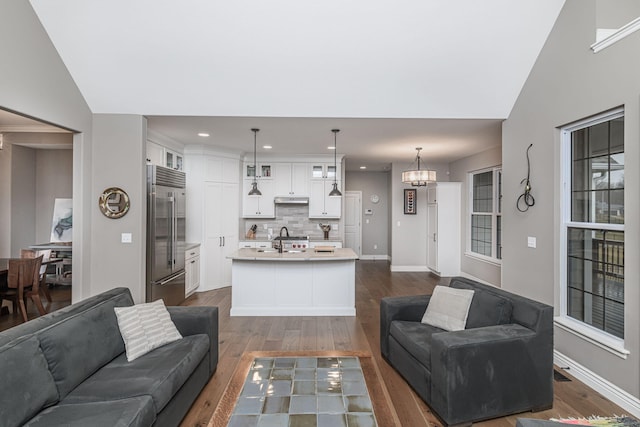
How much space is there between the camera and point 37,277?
3910 mm

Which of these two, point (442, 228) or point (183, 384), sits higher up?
point (442, 228)

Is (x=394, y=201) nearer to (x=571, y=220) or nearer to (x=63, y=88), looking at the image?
(x=571, y=220)

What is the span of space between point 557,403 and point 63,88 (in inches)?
213

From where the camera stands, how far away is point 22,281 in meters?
3.77

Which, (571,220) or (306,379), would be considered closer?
(306,379)

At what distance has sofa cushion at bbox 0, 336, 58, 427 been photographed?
141 centimetres

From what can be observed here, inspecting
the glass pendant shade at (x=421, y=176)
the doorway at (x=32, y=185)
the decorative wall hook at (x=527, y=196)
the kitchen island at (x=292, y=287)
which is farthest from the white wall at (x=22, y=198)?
the decorative wall hook at (x=527, y=196)

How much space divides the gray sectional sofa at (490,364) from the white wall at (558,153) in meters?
0.69

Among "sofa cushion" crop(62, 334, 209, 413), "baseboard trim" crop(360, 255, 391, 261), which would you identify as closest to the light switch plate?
"sofa cushion" crop(62, 334, 209, 413)

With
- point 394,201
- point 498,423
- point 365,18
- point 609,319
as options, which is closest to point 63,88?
point 365,18

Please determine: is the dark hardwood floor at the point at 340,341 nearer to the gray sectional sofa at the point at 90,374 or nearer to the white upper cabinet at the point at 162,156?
the gray sectional sofa at the point at 90,374

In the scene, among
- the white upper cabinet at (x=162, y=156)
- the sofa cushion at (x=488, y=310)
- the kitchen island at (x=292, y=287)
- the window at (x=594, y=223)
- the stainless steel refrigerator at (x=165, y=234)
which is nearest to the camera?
the sofa cushion at (x=488, y=310)

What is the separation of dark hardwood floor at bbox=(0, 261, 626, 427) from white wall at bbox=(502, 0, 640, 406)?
0.37 metres

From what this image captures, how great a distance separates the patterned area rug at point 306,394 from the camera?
6.07 ft
